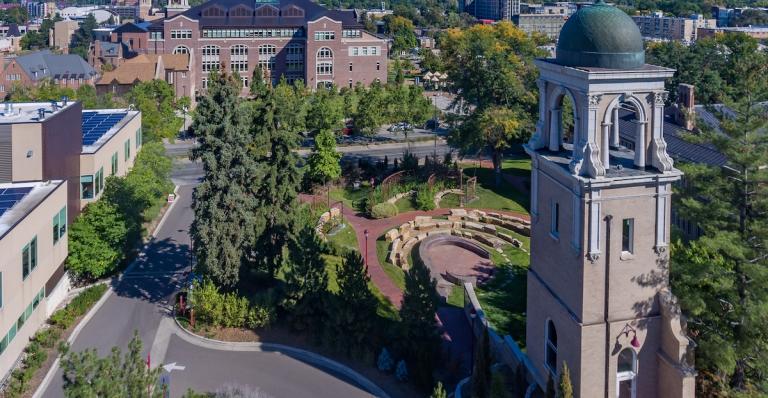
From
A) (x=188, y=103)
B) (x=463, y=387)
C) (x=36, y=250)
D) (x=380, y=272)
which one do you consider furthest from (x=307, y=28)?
(x=463, y=387)

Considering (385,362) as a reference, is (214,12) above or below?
above

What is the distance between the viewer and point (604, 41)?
19.9m

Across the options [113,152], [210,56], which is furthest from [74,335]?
[210,56]

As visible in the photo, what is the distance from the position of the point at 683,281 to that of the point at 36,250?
26413 mm

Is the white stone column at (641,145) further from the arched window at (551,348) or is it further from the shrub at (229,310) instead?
the shrub at (229,310)

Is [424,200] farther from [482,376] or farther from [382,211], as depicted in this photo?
[482,376]

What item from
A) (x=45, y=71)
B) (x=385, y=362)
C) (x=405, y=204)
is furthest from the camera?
(x=45, y=71)

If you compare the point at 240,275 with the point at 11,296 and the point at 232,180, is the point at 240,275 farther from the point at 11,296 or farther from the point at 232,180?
the point at 11,296

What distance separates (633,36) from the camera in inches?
792

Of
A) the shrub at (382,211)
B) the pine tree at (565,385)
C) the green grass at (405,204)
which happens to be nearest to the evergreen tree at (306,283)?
the pine tree at (565,385)

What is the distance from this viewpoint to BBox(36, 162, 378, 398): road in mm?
27766

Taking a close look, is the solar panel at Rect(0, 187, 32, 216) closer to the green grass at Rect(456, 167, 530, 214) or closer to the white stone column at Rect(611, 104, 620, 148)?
the white stone column at Rect(611, 104, 620, 148)

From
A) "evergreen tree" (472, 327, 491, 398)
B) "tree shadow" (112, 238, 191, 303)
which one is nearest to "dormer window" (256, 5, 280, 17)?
"tree shadow" (112, 238, 191, 303)

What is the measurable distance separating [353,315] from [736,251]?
1454cm
